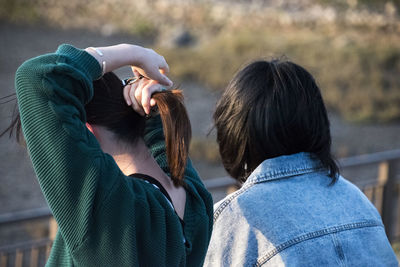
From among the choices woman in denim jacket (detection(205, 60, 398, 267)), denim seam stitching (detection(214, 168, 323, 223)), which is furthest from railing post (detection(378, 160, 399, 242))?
denim seam stitching (detection(214, 168, 323, 223))

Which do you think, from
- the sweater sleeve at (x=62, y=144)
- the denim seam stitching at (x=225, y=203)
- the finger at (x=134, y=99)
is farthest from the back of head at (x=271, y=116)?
the sweater sleeve at (x=62, y=144)

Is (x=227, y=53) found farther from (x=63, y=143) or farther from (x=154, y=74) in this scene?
(x=63, y=143)

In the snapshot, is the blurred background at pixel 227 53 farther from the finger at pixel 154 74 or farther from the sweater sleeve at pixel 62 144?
the sweater sleeve at pixel 62 144

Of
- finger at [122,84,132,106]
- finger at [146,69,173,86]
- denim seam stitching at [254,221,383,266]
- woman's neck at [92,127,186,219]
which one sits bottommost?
denim seam stitching at [254,221,383,266]

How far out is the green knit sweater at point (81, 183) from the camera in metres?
1.28

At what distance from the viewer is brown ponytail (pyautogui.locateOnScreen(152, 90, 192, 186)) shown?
1.49 m

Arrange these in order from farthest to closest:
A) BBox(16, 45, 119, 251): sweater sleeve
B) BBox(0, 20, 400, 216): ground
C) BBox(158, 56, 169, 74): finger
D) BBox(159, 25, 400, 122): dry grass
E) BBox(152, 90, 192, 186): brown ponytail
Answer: BBox(159, 25, 400, 122): dry grass, BBox(0, 20, 400, 216): ground, BBox(158, 56, 169, 74): finger, BBox(152, 90, 192, 186): brown ponytail, BBox(16, 45, 119, 251): sweater sleeve

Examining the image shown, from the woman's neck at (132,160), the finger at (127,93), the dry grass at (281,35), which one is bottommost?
the dry grass at (281,35)

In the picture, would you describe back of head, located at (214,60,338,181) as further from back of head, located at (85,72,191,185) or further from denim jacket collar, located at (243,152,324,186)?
back of head, located at (85,72,191,185)

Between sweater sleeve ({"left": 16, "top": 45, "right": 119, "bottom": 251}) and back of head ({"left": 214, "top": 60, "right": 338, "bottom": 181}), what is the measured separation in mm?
542

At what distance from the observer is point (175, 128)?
1.49 meters

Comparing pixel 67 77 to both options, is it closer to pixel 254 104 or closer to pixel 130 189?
pixel 130 189

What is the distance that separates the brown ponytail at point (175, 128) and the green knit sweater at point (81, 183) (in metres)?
0.12

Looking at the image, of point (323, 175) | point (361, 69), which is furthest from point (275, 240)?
point (361, 69)
